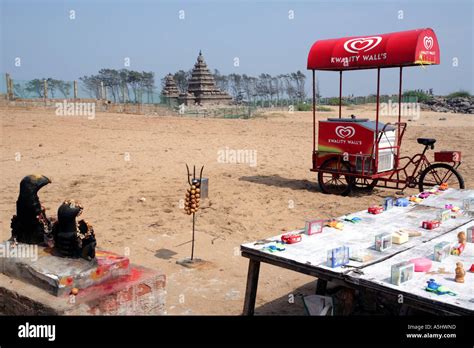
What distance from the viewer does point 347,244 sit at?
161 inches

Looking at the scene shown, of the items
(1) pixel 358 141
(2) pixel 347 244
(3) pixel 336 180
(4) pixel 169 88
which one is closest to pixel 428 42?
(1) pixel 358 141

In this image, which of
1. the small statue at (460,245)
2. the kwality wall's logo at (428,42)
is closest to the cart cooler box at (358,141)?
the kwality wall's logo at (428,42)

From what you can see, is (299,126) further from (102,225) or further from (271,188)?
(102,225)

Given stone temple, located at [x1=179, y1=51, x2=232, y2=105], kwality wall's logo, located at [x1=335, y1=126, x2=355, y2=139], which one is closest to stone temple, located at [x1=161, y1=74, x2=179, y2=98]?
stone temple, located at [x1=179, y1=51, x2=232, y2=105]

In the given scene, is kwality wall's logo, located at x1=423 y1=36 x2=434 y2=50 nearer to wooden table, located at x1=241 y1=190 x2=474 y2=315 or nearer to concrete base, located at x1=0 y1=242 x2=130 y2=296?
wooden table, located at x1=241 y1=190 x2=474 y2=315

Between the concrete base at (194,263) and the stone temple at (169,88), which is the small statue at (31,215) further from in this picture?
the stone temple at (169,88)

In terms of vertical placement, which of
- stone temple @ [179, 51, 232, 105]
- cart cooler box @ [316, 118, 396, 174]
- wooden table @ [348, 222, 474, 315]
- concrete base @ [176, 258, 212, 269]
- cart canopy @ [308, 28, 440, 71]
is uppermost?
stone temple @ [179, 51, 232, 105]

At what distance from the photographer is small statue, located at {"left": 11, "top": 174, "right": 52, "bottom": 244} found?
4664 millimetres

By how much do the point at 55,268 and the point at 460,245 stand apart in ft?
11.7

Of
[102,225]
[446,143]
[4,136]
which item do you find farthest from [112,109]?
[102,225]

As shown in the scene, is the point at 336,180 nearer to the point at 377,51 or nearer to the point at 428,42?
the point at 377,51

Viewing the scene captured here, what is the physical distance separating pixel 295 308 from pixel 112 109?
30.2m

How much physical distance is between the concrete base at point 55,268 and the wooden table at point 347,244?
1288mm

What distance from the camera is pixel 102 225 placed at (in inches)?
301
